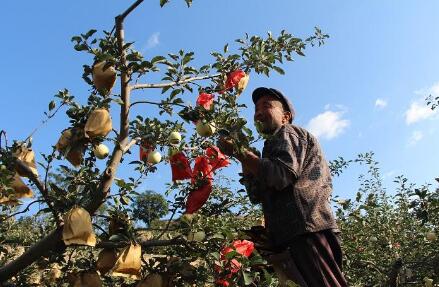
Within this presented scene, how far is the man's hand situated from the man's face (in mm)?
277

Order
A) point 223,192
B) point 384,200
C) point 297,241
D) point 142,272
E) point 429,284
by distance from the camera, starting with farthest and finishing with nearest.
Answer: point 384,200
point 429,284
point 223,192
point 142,272
point 297,241

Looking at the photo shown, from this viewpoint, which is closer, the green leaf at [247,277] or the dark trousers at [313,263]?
the green leaf at [247,277]

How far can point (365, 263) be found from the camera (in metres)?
3.74

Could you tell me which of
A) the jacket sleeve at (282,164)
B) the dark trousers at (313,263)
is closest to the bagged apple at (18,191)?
the jacket sleeve at (282,164)

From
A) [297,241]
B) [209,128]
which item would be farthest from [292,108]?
[297,241]

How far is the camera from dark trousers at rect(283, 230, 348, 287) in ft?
6.06

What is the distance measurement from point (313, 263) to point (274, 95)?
32.4 inches

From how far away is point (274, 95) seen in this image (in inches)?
89.5

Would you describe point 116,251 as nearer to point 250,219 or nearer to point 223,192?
point 223,192

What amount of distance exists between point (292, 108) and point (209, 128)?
0.52 m

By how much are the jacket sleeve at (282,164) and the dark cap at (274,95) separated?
1.17 feet

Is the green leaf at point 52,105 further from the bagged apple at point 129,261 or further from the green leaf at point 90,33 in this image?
the bagged apple at point 129,261

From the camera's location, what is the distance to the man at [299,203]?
6.13 ft

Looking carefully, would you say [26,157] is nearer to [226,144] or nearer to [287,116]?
[226,144]
